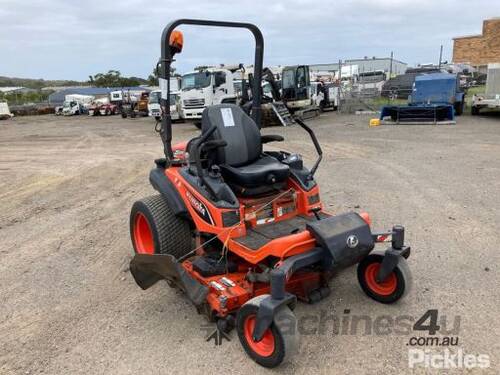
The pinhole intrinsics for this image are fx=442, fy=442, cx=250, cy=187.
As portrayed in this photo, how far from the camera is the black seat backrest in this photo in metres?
3.76

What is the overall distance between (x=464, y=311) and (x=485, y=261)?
100 cm

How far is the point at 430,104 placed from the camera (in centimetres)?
1514

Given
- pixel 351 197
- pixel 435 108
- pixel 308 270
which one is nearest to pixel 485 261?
pixel 308 270

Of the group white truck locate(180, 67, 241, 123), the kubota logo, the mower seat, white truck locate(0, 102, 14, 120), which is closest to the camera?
the kubota logo

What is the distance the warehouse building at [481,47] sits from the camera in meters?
39.5

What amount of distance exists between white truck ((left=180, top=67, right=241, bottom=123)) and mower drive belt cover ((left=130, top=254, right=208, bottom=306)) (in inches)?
573

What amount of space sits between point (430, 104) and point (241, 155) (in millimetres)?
13181

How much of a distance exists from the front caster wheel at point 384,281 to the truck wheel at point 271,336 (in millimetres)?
1037

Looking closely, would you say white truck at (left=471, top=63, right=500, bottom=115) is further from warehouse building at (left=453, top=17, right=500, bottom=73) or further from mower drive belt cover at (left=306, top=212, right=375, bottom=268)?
warehouse building at (left=453, top=17, right=500, bottom=73)

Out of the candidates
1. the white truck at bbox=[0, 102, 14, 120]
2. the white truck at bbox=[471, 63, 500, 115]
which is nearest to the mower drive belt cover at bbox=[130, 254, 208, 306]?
the white truck at bbox=[471, 63, 500, 115]

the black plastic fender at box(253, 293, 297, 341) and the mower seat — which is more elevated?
the mower seat

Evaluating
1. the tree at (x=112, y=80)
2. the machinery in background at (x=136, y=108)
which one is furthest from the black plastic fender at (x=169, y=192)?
the tree at (x=112, y=80)

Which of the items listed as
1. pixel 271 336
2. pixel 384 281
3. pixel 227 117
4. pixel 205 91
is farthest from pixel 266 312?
pixel 205 91

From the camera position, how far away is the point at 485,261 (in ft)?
13.5
